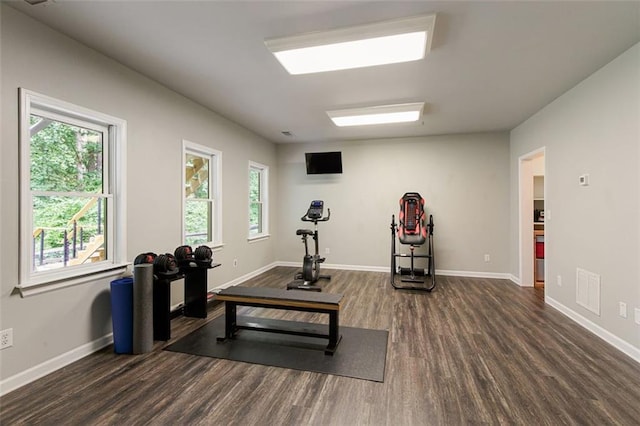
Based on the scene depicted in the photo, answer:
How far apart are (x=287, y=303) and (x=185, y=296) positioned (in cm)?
159

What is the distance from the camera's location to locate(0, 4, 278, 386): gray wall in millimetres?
2139

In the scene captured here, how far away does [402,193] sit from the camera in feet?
19.9

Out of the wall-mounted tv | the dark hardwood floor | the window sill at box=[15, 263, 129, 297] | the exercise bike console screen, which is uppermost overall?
the wall-mounted tv

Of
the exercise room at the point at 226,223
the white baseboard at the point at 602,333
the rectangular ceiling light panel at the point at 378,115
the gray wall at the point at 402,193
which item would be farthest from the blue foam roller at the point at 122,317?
the white baseboard at the point at 602,333

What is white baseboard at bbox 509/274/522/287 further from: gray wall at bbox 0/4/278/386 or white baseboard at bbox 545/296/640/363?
gray wall at bbox 0/4/278/386

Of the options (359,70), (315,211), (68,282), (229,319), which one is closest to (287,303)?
(229,319)

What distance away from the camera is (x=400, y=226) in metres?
5.41

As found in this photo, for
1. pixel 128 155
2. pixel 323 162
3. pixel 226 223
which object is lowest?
pixel 226 223

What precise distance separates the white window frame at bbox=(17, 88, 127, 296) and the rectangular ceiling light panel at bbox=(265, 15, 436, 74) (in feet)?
5.94

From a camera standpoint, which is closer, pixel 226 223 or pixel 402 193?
pixel 226 223

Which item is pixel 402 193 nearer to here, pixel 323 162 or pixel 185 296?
pixel 323 162

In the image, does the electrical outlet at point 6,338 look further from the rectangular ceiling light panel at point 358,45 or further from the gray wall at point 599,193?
the gray wall at point 599,193

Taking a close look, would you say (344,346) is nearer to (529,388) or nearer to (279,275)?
(529,388)

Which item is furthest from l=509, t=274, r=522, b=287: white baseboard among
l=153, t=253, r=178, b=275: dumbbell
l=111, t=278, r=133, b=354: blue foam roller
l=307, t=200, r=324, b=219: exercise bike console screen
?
l=111, t=278, r=133, b=354: blue foam roller
